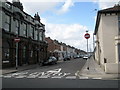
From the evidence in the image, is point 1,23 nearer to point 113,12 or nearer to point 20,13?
point 20,13

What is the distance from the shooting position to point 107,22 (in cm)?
2355

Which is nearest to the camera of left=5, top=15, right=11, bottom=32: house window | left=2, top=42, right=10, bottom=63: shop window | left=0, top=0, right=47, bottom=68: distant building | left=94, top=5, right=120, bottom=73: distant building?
left=94, top=5, right=120, bottom=73: distant building

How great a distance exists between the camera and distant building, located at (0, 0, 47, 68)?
30172 millimetres

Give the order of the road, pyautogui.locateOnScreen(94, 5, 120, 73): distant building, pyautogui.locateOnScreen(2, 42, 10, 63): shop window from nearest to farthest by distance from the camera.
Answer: the road
pyautogui.locateOnScreen(94, 5, 120, 73): distant building
pyautogui.locateOnScreen(2, 42, 10, 63): shop window

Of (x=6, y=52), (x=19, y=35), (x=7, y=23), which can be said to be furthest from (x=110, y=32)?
(x=19, y=35)

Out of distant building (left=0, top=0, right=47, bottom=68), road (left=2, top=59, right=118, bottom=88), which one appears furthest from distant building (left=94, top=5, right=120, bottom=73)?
distant building (left=0, top=0, right=47, bottom=68)

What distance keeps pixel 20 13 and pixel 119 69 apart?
21572 mm

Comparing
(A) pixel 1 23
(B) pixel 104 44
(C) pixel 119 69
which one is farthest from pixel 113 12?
(A) pixel 1 23

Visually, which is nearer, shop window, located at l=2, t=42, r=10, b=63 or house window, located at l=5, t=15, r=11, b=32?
shop window, located at l=2, t=42, r=10, b=63

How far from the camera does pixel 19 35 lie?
35.5 m

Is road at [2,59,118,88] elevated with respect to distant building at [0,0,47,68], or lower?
lower

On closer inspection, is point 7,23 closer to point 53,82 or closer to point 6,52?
point 6,52

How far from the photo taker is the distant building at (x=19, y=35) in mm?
30172

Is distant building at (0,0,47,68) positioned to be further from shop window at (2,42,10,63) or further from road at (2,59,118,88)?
road at (2,59,118,88)
